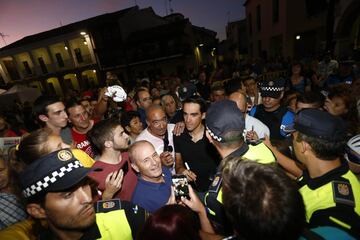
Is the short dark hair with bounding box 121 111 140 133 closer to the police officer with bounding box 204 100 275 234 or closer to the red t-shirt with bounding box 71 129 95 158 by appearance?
the red t-shirt with bounding box 71 129 95 158

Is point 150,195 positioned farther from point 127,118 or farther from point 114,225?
point 127,118

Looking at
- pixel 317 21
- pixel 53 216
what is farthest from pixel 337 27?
pixel 53 216

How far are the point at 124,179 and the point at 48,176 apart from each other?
1.47m

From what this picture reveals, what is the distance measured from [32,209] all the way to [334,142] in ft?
9.21

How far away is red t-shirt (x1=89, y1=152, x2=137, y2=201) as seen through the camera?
294cm

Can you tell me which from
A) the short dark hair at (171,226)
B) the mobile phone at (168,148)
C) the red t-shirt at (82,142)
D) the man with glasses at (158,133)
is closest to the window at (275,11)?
the man with glasses at (158,133)

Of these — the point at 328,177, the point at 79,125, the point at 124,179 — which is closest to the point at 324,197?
the point at 328,177

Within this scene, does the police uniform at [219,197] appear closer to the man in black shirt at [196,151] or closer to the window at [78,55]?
the man in black shirt at [196,151]

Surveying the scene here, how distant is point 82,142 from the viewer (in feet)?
14.2

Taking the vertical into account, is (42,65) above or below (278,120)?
above

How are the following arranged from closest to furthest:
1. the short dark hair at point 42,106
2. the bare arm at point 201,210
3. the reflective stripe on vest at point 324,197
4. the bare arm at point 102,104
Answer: the reflective stripe on vest at point 324,197, the bare arm at point 201,210, the short dark hair at point 42,106, the bare arm at point 102,104

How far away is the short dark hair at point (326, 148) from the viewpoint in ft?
6.48

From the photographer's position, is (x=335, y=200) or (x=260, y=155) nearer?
(x=335, y=200)

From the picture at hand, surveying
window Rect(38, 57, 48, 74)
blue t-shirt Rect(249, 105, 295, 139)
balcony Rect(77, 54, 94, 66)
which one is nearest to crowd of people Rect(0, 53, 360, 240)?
blue t-shirt Rect(249, 105, 295, 139)
